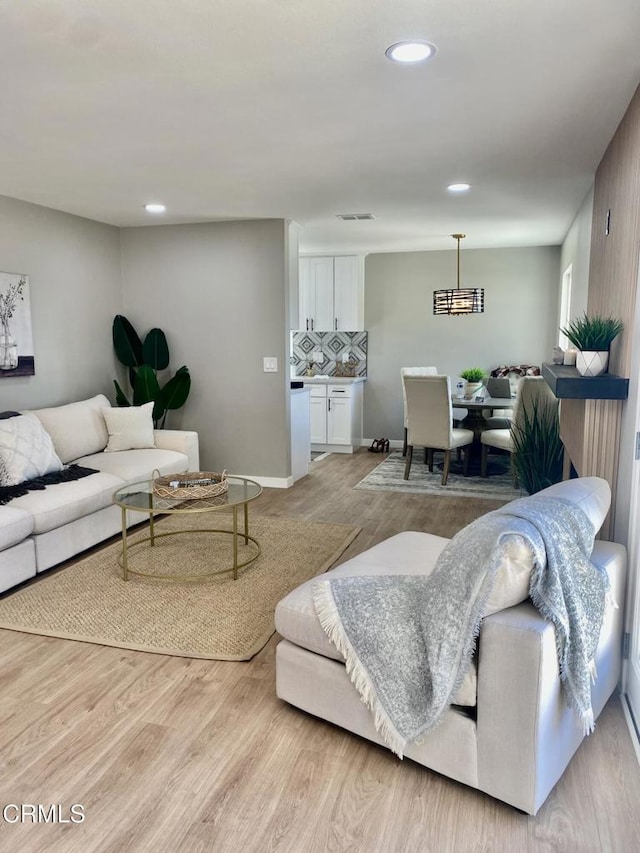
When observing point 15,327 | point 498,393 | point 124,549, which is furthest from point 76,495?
point 498,393

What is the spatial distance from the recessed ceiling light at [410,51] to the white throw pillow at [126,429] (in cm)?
339

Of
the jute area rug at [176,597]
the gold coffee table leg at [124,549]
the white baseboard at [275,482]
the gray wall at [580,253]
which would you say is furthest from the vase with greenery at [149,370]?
the gray wall at [580,253]

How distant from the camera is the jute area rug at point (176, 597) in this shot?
276 cm

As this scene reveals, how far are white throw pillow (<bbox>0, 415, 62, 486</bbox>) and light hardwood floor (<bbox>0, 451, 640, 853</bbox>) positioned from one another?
4.47 feet

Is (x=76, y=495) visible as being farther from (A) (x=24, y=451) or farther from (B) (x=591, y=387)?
(B) (x=591, y=387)

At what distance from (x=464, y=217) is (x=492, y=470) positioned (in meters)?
2.55

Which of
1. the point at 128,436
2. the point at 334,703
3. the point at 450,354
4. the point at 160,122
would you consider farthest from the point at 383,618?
the point at 450,354

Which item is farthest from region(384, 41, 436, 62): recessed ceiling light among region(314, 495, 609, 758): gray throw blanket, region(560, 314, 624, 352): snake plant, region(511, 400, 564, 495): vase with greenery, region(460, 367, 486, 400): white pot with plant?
region(460, 367, 486, 400): white pot with plant

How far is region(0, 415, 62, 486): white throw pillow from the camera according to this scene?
363cm

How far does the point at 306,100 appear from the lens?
8.54 feet

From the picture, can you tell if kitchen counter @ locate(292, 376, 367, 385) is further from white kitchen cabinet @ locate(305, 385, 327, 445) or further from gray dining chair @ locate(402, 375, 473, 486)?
gray dining chair @ locate(402, 375, 473, 486)

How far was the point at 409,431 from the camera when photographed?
234 inches

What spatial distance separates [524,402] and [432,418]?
2.75ft

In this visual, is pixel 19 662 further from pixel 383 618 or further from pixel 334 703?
pixel 383 618
